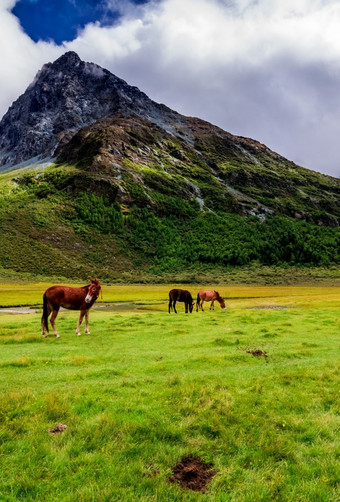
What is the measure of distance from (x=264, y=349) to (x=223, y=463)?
37.4 feet

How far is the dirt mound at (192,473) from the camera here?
6.14m

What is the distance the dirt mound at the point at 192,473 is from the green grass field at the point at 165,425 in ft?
0.45

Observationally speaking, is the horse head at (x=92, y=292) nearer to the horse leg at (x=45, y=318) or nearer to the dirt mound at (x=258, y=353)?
the horse leg at (x=45, y=318)

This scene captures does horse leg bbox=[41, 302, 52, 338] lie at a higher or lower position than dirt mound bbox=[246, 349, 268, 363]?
higher

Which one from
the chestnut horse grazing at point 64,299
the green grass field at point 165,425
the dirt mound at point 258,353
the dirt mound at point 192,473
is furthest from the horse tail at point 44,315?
the dirt mound at point 192,473

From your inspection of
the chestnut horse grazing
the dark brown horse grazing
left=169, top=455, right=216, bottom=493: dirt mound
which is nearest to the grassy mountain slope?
the dark brown horse grazing

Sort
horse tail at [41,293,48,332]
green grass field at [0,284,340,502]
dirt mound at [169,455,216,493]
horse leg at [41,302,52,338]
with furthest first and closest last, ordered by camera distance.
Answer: horse leg at [41,302,52,338] < horse tail at [41,293,48,332] < dirt mound at [169,455,216,493] < green grass field at [0,284,340,502]

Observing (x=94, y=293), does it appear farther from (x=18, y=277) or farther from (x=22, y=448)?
(x=18, y=277)

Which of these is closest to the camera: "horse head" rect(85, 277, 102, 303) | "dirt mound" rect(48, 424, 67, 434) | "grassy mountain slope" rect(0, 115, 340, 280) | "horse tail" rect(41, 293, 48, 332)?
"dirt mound" rect(48, 424, 67, 434)

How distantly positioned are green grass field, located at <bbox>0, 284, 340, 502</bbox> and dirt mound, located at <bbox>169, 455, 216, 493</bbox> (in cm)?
14

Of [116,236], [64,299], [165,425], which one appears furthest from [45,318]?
[116,236]

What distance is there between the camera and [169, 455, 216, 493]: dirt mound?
6137 mm

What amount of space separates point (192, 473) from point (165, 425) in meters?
1.69

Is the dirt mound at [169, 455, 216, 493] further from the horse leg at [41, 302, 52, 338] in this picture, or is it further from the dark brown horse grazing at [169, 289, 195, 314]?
the dark brown horse grazing at [169, 289, 195, 314]
